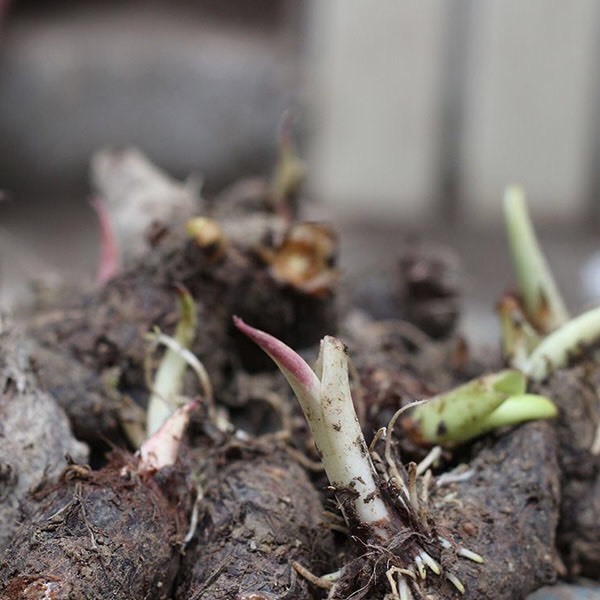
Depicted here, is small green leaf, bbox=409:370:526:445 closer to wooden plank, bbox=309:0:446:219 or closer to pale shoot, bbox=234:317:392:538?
pale shoot, bbox=234:317:392:538

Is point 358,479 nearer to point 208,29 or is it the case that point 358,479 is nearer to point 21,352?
point 21,352

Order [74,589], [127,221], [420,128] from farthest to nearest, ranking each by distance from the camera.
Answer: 1. [420,128]
2. [127,221]
3. [74,589]

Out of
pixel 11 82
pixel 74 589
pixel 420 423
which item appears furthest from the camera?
pixel 11 82

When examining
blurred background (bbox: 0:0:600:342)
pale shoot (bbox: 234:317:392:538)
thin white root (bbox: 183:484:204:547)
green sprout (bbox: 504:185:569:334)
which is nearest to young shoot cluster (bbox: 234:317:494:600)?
pale shoot (bbox: 234:317:392:538)

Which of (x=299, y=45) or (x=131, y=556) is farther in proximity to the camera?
(x=299, y=45)

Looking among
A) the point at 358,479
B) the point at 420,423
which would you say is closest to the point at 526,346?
the point at 420,423

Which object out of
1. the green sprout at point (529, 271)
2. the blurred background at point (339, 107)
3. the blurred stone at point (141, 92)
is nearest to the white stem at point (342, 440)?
the green sprout at point (529, 271)
